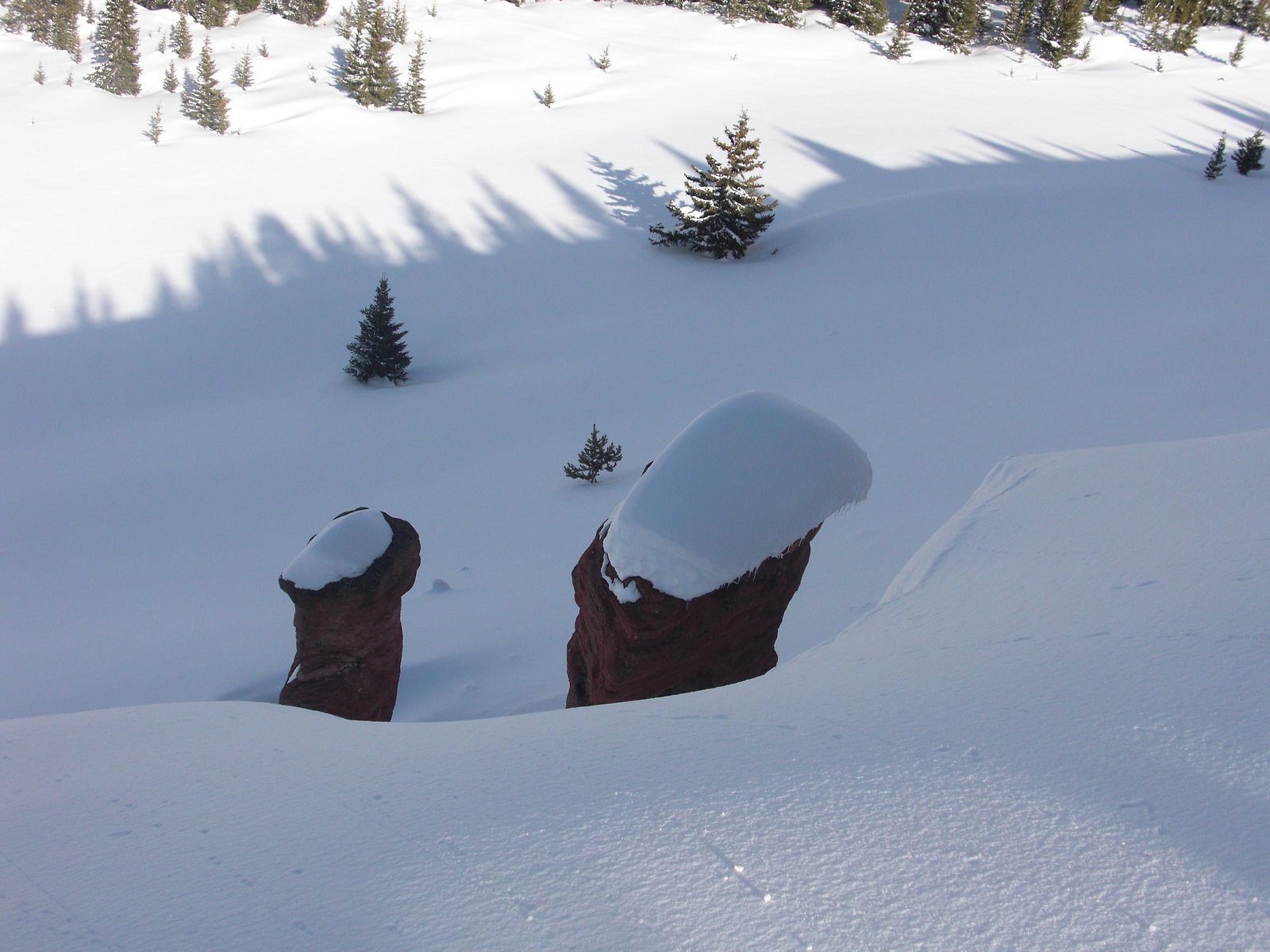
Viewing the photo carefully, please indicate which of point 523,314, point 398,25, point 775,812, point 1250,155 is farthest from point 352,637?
point 398,25

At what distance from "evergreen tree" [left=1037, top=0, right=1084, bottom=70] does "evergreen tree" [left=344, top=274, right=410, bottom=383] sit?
26.2m

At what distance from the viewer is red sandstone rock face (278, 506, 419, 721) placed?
518 cm

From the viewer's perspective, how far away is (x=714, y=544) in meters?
3.57

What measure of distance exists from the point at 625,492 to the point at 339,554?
12.2 feet

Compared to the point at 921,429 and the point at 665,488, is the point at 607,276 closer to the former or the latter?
the point at 921,429

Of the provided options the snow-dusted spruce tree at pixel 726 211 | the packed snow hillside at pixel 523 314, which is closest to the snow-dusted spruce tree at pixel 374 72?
the packed snow hillside at pixel 523 314

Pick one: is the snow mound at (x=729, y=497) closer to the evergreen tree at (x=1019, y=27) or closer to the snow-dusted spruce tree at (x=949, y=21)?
the snow-dusted spruce tree at (x=949, y=21)

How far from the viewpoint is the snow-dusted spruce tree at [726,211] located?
647 inches

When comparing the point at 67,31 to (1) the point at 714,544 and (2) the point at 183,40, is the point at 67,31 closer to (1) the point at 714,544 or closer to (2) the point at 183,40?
(2) the point at 183,40

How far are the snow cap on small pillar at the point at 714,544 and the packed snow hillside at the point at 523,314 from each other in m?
1.29

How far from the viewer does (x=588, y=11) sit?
32344 millimetres

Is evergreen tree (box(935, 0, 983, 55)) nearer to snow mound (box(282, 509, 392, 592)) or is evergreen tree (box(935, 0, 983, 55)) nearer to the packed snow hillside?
the packed snow hillside

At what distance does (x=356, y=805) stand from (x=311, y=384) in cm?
1292

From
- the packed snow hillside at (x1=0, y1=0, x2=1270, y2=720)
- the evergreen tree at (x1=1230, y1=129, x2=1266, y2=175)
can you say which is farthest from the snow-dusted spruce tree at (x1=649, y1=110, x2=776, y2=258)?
the evergreen tree at (x1=1230, y1=129, x2=1266, y2=175)
